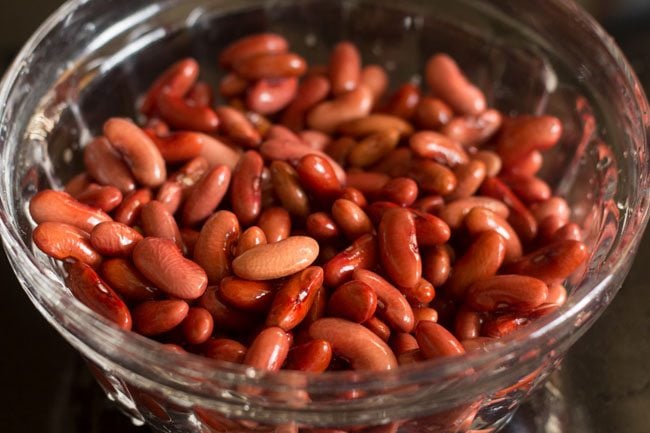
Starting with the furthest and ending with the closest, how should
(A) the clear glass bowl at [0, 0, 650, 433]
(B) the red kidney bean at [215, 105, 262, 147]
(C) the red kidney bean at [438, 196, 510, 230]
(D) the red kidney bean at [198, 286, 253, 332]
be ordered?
(B) the red kidney bean at [215, 105, 262, 147], (C) the red kidney bean at [438, 196, 510, 230], (D) the red kidney bean at [198, 286, 253, 332], (A) the clear glass bowl at [0, 0, 650, 433]

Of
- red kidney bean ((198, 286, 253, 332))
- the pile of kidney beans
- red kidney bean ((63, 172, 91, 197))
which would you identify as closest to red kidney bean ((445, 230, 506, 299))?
the pile of kidney beans

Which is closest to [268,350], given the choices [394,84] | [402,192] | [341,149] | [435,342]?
[435,342]

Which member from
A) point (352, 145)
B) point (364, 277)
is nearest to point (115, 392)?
point (364, 277)

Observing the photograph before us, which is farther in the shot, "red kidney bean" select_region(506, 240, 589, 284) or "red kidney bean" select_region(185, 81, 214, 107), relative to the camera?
"red kidney bean" select_region(185, 81, 214, 107)

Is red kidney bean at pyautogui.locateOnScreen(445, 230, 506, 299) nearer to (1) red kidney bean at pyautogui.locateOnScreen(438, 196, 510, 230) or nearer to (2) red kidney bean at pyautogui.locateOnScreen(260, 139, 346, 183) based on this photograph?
(1) red kidney bean at pyautogui.locateOnScreen(438, 196, 510, 230)

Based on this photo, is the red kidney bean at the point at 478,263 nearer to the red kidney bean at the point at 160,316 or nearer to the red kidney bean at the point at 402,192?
the red kidney bean at the point at 402,192

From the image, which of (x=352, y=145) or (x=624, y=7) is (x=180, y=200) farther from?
(x=624, y=7)

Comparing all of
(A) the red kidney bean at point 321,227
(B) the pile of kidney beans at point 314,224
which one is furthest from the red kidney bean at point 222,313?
(A) the red kidney bean at point 321,227
